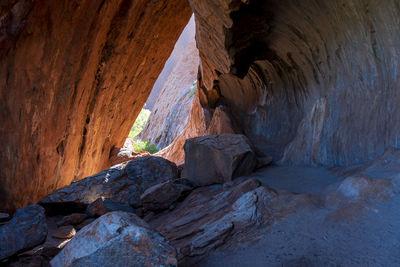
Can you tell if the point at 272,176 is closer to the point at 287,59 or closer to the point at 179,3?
the point at 287,59

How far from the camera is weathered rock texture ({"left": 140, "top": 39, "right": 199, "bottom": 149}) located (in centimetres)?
2292

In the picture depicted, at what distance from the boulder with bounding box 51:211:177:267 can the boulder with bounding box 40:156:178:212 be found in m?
3.33

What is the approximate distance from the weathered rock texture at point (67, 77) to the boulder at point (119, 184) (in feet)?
2.32

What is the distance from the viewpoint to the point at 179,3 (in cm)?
877

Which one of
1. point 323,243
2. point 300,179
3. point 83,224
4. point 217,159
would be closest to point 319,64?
point 300,179

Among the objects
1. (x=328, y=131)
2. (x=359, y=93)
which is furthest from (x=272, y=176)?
(x=359, y=93)

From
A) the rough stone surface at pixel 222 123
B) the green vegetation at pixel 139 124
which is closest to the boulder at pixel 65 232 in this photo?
the rough stone surface at pixel 222 123

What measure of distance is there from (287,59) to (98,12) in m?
4.34

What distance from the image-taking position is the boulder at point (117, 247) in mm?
1832

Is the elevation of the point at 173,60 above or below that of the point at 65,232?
above

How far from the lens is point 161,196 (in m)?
4.42

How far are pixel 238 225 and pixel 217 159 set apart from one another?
2246 mm

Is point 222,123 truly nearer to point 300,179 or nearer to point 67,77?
point 67,77

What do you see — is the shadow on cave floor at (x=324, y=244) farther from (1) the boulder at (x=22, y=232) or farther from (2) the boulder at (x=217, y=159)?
(2) the boulder at (x=217, y=159)
